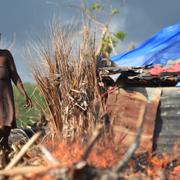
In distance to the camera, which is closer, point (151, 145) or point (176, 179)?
point (176, 179)

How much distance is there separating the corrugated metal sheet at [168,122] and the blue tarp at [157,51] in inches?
66.6

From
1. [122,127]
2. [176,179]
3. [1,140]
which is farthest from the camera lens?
[122,127]

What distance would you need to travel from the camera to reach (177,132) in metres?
7.43

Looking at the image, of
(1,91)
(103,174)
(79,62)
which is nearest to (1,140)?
(1,91)

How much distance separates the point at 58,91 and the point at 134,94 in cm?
98

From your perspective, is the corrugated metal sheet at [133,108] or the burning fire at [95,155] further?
the corrugated metal sheet at [133,108]

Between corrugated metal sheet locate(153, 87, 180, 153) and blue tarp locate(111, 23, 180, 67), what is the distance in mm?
1691

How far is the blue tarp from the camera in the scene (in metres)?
9.48

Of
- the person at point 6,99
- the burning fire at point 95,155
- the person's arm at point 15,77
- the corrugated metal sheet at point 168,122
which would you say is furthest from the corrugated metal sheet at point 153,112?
the burning fire at point 95,155

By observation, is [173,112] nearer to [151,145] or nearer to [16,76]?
[151,145]

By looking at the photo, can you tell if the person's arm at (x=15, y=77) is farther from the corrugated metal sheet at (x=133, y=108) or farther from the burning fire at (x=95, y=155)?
the burning fire at (x=95, y=155)

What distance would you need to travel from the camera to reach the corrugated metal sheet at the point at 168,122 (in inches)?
293

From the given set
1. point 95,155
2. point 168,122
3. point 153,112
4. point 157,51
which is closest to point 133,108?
point 153,112

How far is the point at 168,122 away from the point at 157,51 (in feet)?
8.06
